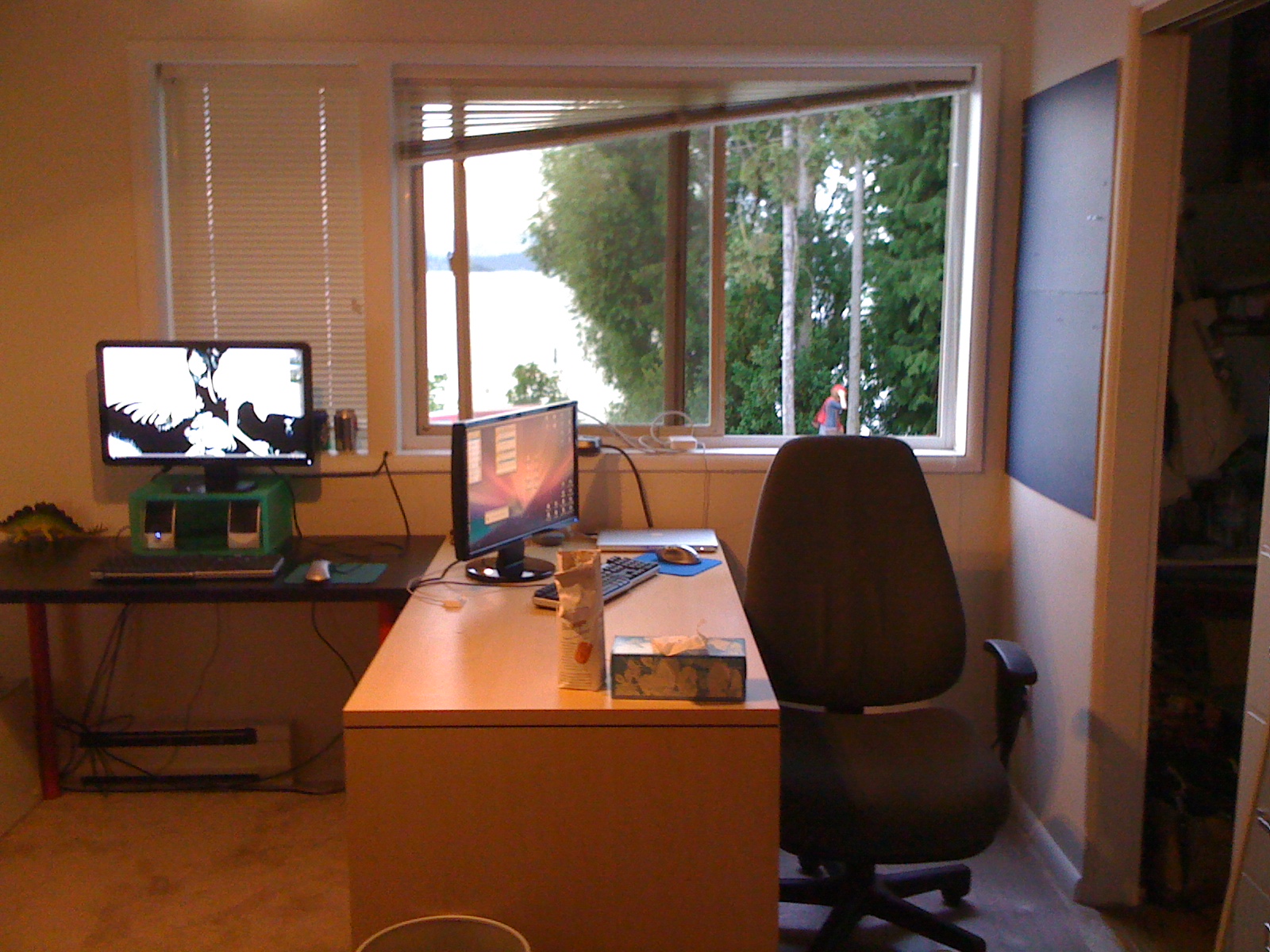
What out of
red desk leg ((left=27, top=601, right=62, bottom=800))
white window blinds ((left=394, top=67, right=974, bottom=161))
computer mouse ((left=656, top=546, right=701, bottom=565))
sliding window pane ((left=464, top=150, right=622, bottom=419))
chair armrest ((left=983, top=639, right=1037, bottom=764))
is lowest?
red desk leg ((left=27, top=601, right=62, bottom=800))

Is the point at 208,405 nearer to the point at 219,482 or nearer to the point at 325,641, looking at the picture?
the point at 219,482

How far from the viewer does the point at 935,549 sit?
2.54 metres

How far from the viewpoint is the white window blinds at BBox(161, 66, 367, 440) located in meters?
3.19

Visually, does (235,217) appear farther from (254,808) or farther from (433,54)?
(254,808)

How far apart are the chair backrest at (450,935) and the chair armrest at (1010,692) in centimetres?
110

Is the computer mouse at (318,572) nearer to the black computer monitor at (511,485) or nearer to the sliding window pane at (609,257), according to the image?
the black computer monitor at (511,485)

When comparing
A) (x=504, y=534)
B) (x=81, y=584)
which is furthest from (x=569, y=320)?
(x=81, y=584)

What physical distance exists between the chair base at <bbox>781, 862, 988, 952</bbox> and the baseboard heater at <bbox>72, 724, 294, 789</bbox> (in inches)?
62.2

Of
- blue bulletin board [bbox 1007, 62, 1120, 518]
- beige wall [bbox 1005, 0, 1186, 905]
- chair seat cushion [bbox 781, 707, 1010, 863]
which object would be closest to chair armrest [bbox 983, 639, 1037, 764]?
chair seat cushion [bbox 781, 707, 1010, 863]

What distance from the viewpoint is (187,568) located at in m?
2.79

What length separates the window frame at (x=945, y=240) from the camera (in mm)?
3121

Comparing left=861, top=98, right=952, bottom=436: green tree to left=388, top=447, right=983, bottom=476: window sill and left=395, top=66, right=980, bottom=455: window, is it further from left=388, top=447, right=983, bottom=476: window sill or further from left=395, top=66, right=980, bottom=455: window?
left=388, top=447, right=983, bottom=476: window sill

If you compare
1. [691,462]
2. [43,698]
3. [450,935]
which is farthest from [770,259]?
[43,698]

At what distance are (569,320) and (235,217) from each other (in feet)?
3.30
